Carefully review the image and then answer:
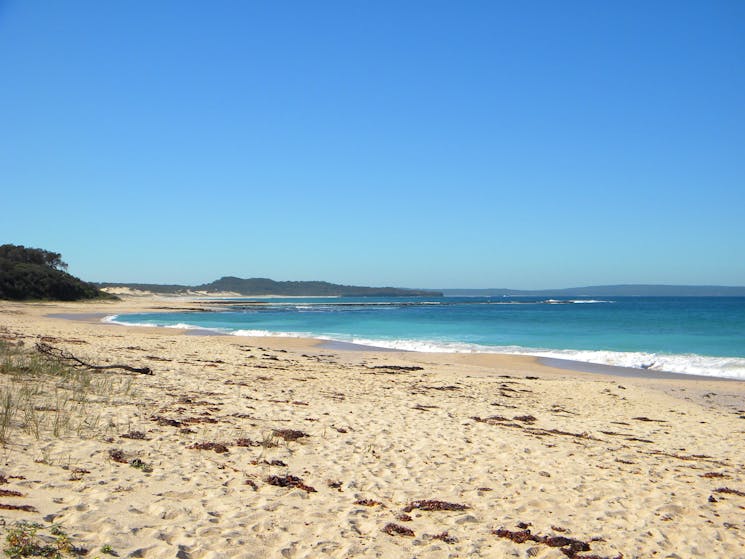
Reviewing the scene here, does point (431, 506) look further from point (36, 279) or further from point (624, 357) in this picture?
point (36, 279)

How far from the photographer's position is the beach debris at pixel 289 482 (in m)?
6.42

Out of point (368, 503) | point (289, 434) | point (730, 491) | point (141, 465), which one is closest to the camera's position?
point (368, 503)

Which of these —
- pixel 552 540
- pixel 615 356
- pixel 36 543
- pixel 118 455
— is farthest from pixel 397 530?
pixel 615 356

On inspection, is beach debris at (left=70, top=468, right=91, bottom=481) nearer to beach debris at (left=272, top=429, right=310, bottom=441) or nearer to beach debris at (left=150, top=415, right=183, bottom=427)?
beach debris at (left=150, top=415, right=183, bottom=427)

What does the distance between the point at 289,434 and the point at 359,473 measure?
178 cm

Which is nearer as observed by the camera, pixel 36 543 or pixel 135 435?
pixel 36 543

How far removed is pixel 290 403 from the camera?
37.2 feet

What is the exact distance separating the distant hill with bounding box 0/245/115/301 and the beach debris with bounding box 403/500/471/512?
68.2 meters

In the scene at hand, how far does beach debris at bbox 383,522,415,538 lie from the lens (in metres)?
5.37

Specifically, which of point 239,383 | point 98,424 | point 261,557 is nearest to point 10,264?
point 239,383

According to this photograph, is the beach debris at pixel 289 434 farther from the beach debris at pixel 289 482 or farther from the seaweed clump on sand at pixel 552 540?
the seaweed clump on sand at pixel 552 540

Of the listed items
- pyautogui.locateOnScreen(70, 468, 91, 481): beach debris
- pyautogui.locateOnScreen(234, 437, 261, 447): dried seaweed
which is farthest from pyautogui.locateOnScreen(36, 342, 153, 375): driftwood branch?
pyautogui.locateOnScreen(70, 468, 91, 481): beach debris

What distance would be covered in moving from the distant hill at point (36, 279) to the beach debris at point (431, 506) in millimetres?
68176

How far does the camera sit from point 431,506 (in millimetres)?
6109
